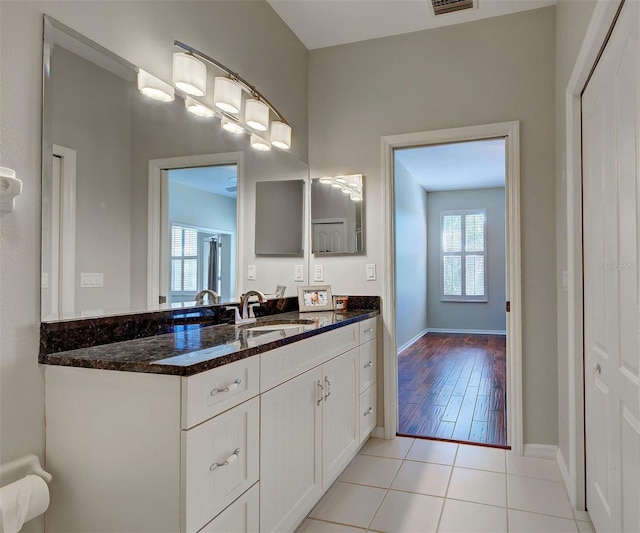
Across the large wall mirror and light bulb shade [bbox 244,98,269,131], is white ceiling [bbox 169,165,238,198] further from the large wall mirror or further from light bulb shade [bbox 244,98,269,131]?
light bulb shade [bbox 244,98,269,131]

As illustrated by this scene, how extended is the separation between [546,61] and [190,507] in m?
2.98

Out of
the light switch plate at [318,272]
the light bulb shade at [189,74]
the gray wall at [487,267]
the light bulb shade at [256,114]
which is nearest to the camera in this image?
the light bulb shade at [189,74]

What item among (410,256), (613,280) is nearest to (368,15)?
(613,280)

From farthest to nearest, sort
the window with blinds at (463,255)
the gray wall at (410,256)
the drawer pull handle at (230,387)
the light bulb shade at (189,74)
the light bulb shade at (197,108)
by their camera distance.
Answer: the window with blinds at (463,255) < the gray wall at (410,256) < the light bulb shade at (197,108) < the light bulb shade at (189,74) < the drawer pull handle at (230,387)

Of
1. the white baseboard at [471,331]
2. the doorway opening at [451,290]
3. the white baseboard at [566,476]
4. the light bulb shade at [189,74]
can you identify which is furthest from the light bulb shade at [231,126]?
the white baseboard at [471,331]

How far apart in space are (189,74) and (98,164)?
2.13ft

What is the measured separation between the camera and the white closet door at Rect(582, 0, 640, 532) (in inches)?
56.4

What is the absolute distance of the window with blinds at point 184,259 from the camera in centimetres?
200

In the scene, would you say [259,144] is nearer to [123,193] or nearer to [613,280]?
[123,193]

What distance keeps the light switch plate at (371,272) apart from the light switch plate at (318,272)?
13.3 inches

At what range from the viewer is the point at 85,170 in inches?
61.7

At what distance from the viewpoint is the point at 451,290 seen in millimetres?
8406

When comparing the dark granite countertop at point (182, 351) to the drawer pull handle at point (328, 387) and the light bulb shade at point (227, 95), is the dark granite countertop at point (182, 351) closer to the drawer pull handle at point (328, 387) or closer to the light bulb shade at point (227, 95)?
the drawer pull handle at point (328, 387)

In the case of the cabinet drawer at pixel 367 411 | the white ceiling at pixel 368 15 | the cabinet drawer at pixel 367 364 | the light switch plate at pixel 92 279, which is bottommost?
the cabinet drawer at pixel 367 411
